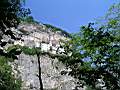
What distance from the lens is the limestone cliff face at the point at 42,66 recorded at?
7794cm

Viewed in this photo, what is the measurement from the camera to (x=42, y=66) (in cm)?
8656

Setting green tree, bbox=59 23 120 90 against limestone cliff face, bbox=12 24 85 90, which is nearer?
green tree, bbox=59 23 120 90

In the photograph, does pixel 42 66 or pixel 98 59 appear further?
pixel 42 66

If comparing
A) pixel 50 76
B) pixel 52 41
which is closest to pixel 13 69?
pixel 50 76

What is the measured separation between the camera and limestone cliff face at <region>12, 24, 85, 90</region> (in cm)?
7794

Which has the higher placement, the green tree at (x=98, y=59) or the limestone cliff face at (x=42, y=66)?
the limestone cliff face at (x=42, y=66)

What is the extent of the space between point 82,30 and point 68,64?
1.31 m

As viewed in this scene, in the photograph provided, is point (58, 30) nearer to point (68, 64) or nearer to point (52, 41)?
point (52, 41)

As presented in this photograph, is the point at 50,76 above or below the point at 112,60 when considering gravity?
above

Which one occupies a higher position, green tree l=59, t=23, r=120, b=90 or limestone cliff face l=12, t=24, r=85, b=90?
limestone cliff face l=12, t=24, r=85, b=90

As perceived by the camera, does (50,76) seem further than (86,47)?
Yes

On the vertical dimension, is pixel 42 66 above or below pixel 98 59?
above

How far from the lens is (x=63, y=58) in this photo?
1220 centimetres

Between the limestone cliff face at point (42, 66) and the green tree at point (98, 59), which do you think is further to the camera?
the limestone cliff face at point (42, 66)
